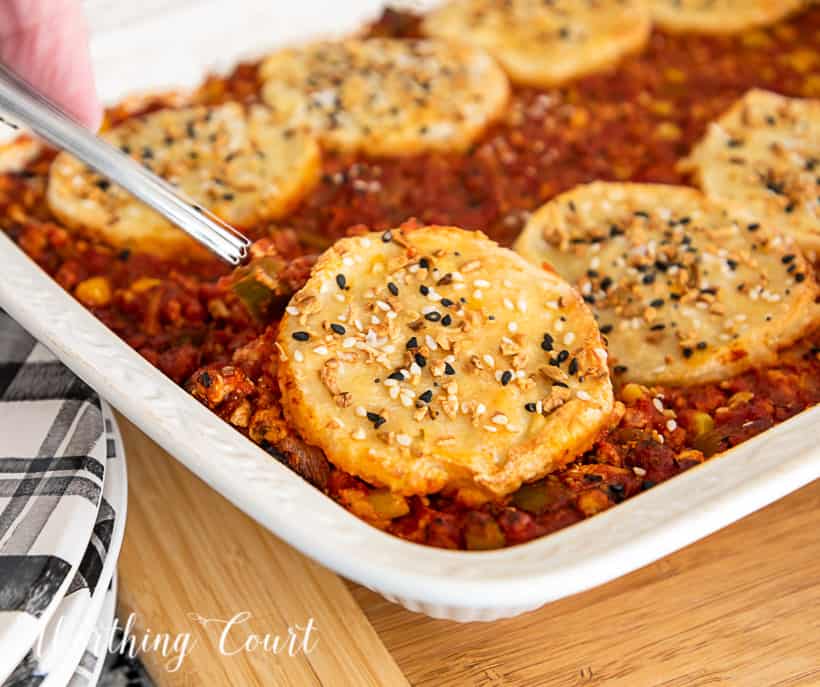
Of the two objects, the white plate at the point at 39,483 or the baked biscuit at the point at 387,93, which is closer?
the white plate at the point at 39,483

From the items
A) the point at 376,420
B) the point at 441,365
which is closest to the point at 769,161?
the point at 441,365

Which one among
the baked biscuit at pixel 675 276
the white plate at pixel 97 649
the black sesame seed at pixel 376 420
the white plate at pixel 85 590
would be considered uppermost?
the black sesame seed at pixel 376 420

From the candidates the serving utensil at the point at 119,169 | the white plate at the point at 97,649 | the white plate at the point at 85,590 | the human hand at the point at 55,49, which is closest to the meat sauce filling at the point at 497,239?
the serving utensil at the point at 119,169

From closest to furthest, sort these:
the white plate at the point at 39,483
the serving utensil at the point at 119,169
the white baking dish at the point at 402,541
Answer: the white baking dish at the point at 402,541, the white plate at the point at 39,483, the serving utensil at the point at 119,169

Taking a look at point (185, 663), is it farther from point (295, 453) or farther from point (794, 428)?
point (794, 428)

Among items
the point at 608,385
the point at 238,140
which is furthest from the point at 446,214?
the point at 608,385

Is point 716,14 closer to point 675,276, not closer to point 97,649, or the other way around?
point 675,276

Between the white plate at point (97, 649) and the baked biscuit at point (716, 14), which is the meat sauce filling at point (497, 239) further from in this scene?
the white plate at point (97, 649)

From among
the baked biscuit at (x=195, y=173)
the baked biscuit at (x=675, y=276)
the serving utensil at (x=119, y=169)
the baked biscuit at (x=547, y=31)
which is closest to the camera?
the serving utensil at (x=119, y=169)
